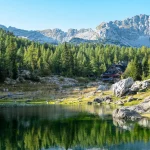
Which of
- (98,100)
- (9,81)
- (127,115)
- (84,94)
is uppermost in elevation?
(9,81)

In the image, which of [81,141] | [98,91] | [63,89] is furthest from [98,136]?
[63,89]

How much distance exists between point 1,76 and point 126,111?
76.0m

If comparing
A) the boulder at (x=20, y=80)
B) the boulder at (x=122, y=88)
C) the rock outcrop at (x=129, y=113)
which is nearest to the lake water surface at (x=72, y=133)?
the rock outcrop at (x=129, y=113)

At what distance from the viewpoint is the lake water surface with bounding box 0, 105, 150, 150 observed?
41.3 metres

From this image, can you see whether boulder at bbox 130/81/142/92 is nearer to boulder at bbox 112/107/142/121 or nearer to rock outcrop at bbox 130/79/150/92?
rock outcrop at bbox 130/79/150/92

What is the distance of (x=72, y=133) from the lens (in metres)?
50.7

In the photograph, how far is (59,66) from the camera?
18062 centimetres

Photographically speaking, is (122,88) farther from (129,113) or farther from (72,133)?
(72,133)

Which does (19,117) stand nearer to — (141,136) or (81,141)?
(81,141)

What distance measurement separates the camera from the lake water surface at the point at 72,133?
4134 cm

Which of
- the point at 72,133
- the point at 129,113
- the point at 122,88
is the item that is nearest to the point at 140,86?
the point at 122,88

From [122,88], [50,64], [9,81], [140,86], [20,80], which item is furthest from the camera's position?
[50,64]

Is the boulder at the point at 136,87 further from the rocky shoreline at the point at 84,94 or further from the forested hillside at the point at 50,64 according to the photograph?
the forested hillside at the point at 50,64

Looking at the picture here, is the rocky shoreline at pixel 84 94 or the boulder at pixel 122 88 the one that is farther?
the boulder at pixel 122 88
